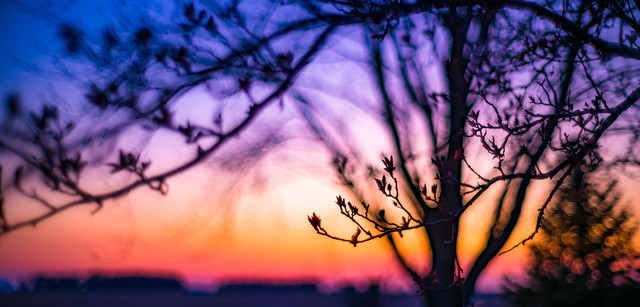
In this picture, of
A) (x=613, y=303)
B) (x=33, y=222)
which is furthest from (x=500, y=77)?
(x=613, y=303)

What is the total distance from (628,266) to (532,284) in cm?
349

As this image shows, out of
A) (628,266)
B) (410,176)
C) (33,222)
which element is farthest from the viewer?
(628,266)

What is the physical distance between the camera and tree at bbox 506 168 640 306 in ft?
67.1

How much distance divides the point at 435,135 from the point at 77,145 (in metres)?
4.76

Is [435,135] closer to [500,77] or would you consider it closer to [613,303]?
[500,77]

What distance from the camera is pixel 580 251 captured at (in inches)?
857

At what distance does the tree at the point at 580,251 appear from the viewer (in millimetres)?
20438

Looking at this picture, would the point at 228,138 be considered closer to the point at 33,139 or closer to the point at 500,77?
the point at 33,139

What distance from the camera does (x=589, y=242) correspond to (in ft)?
71.2

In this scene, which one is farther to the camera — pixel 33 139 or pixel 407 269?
pixel 407 269

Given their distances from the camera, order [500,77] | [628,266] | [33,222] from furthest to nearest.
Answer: [628,266] → [500,77] → [33,222]

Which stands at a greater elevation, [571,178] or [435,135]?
[571,178]

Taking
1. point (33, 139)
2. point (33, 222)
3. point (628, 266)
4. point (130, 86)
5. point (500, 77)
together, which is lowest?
point (33, 222)

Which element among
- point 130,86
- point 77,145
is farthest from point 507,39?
point 77,145
